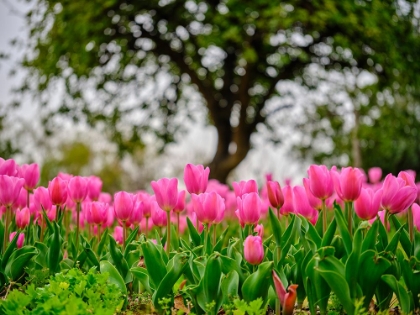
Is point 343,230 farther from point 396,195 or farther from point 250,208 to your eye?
point 250,208

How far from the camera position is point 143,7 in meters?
11.6

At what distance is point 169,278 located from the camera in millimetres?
1941

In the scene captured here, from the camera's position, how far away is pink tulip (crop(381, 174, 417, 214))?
75.6 inches

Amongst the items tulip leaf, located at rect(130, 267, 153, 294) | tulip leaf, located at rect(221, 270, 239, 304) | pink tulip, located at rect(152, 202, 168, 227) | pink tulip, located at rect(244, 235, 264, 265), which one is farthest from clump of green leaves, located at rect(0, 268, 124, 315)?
pink tulip, located at rect(152, 202, 168, 227)

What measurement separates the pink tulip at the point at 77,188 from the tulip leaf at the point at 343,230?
1.45 metres

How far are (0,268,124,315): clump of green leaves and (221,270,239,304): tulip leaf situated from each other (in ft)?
1.38

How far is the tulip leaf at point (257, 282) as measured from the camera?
184 cm

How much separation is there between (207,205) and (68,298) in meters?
0.71

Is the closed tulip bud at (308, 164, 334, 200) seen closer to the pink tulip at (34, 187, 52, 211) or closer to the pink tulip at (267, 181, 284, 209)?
the pink tulip at (267, 181, 284, 209)

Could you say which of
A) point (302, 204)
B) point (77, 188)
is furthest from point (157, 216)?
point (302, 204)

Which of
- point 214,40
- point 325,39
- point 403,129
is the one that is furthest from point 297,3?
point 403,129

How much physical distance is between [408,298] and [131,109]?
1442cm

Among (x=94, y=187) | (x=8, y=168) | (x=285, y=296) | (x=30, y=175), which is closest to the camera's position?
(x=285, y=296)

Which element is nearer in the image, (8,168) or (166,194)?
(166,194)
